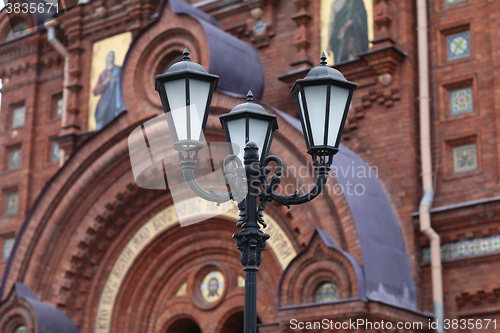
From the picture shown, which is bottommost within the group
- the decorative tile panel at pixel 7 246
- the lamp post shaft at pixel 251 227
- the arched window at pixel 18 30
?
the lamp post shaft at pixel 251 227

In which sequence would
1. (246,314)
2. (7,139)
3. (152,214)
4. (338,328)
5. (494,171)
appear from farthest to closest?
1. (7,139)
2. (152,214)
3. (494,171)
4. (338,328)
5. (246,314)

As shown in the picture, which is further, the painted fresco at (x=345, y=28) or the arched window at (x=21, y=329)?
the arched window at (x=21, y=329)

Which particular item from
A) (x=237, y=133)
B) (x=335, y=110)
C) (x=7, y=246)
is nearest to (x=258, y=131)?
(x=237, y=133)

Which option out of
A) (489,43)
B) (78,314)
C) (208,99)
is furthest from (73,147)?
(208,99)

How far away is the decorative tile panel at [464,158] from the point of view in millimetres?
14188

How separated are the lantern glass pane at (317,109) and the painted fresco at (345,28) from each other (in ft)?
23.5

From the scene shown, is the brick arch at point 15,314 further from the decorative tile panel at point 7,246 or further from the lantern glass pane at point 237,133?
the lantern glass pane at point 237,133

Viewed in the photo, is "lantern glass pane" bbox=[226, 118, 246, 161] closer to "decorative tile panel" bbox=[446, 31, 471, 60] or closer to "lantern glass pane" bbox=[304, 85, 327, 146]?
"lantern glass pane" bbox=[304, 85, 327, 146]

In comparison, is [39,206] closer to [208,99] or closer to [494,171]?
[494,171]

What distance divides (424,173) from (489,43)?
2.02 m

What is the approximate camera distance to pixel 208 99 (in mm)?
8375
